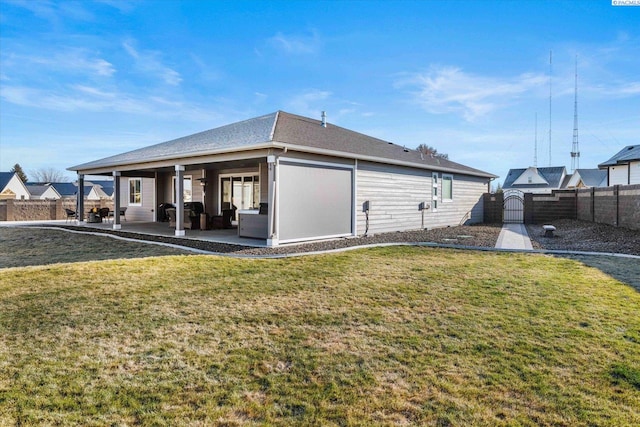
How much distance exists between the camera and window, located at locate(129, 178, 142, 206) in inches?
775

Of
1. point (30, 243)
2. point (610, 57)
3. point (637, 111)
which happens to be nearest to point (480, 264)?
point (30, 243)

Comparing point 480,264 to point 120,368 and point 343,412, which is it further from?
point 120,368

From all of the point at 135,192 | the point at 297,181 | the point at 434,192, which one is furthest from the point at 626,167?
the point at 135,192

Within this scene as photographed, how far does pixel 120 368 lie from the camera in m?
3.09

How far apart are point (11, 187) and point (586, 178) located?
227 feet

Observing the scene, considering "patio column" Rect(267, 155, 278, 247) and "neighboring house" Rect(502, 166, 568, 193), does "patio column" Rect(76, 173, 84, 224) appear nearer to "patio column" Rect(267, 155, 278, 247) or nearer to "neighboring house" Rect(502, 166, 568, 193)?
"patio column" Rect(267, 155, 278, 247)

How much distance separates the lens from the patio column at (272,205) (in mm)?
9430

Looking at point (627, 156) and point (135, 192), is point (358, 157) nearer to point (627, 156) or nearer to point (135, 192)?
point (135, 192)

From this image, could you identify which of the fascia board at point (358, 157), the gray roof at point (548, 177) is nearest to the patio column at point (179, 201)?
the fascia board at point (358, 157)

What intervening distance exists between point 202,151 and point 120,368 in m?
8.50

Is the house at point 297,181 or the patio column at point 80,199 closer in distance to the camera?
the house at point 297,181

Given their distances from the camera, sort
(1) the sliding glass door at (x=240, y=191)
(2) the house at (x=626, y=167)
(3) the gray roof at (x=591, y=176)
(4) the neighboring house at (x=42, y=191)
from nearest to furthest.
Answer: (1) the sliding glass door at (x=240, y=191) < (2) the house at (x=626, y=167) < (3) the gray roof at (x=591, y=176) < (4) the neighboring house at (x=42, y=191)

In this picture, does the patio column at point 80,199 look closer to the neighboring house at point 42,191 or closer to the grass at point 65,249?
the grass at point 65,249

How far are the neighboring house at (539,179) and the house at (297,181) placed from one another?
27.3m
